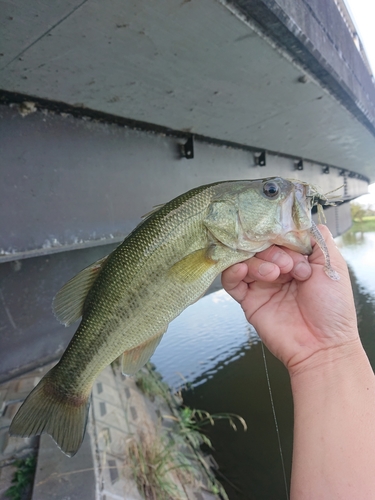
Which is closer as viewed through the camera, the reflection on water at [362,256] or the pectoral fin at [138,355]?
the pectoral fin at [138,355]

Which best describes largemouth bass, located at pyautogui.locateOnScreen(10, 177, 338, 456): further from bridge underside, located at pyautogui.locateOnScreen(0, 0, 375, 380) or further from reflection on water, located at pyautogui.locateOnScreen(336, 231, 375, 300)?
reflection on water, located at pyautogui.locateOnScreen(336, 231, 375, 300)

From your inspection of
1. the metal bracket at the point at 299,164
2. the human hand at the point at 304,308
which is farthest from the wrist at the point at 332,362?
the metal bracket at the point at 299,164

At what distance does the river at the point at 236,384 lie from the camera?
13.6ft

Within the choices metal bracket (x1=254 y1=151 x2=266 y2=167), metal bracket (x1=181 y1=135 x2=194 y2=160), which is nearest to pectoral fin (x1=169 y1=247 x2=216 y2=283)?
metal bracket (x1=181 y1=135 x2=194 y2=160)

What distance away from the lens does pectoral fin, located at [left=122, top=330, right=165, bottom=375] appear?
2.02 meters

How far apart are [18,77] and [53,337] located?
2183 mm

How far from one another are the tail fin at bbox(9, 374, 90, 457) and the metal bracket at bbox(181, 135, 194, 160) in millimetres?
2733

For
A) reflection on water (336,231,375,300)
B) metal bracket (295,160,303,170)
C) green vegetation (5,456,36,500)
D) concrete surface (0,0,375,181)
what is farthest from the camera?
reflection on water (336,231,375,300)

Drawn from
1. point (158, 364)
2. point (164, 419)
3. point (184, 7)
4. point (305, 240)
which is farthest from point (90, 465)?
point (158, 364)

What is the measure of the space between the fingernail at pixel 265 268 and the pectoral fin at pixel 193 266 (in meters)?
0.27

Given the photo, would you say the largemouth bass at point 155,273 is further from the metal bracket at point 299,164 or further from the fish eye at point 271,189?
the metal bracket at point 299,164

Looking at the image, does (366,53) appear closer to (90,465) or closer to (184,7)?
(184,7)

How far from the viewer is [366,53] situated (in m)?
5.47

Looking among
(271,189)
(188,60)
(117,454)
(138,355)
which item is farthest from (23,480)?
(188,60)
